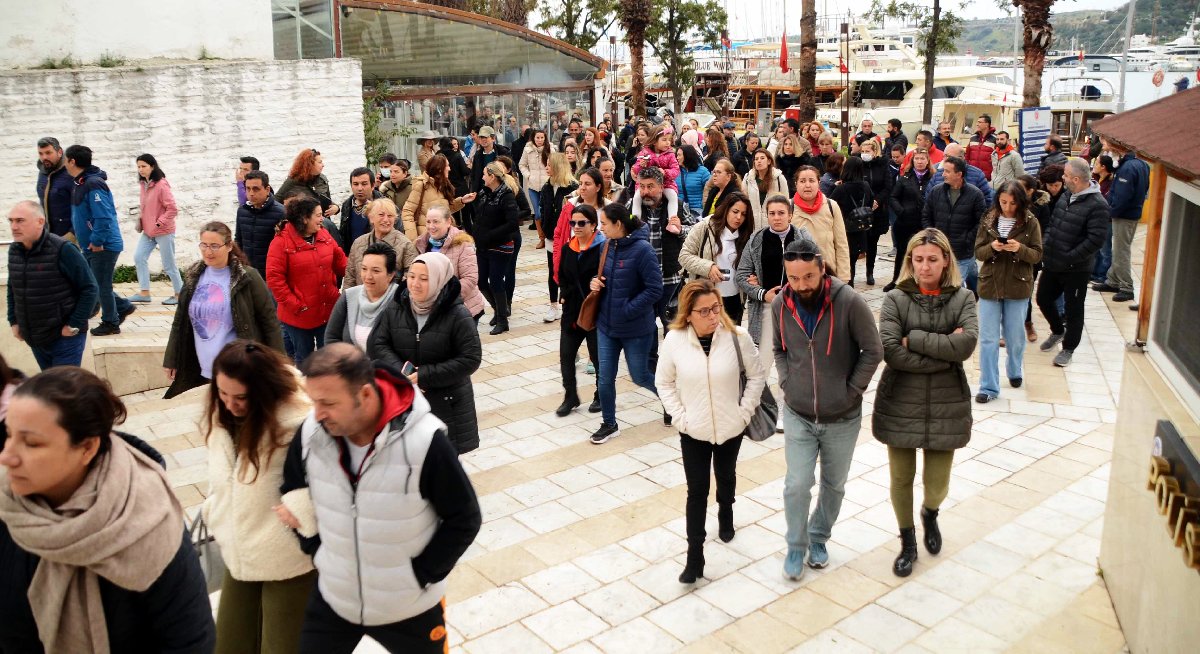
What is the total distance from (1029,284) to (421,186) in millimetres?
5723

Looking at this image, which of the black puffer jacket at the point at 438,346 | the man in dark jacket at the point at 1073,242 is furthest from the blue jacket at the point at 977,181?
the black puffer jacket at the point at 438,346

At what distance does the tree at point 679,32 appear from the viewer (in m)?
39.7

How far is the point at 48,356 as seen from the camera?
7.78 metres

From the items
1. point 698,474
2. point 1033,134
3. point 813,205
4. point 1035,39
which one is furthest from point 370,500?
point 1035,39

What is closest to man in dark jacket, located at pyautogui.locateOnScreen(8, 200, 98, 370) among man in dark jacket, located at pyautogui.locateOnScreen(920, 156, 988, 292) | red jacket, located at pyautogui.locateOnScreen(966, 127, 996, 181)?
man in dark jacket, located at pyautogui.locateOnScreen(920, 156, 988, 292)

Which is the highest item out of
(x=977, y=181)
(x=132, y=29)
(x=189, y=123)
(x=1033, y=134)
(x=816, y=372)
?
(x=132, y=29)

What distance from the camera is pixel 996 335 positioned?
351 inches

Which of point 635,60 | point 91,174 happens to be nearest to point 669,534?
point 91,174

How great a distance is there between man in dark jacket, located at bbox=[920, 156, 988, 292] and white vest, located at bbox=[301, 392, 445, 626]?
7795mm

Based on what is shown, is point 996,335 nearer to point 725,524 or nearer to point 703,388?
point 725,524

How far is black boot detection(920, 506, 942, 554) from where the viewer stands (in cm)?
604

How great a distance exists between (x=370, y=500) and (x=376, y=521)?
0.25 ft

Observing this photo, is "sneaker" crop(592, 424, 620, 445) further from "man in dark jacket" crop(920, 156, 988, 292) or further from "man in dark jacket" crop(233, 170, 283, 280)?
"man in dark jacket" crop(920, 156, 988, 292)

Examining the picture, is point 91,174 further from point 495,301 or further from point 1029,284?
point 1029,284
